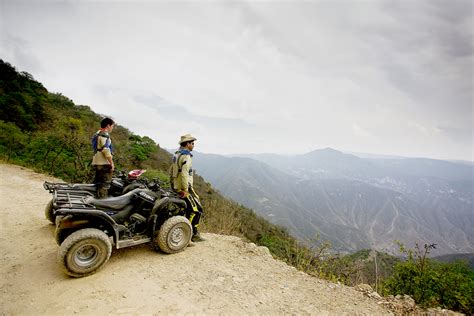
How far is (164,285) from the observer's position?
3996mm

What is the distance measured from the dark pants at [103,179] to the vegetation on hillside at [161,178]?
287 cm

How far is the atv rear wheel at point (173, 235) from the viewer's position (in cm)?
485

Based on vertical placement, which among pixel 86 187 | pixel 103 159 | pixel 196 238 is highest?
pixel 103 159

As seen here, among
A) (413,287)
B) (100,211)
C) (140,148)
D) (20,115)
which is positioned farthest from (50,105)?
(413,287)

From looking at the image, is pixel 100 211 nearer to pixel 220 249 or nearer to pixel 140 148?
pixel 220 249

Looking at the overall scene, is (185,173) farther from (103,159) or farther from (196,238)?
(103,159)

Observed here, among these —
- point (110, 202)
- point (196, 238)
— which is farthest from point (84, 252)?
point (196, 238)

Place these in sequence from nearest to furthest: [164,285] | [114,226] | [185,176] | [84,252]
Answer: [164,285]
[84,252]
[114,226]
[185,176]

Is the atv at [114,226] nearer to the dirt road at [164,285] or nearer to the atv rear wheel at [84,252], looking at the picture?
the atv rear wheel at [84,252]

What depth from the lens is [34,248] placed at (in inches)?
193

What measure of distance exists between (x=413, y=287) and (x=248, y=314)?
3.87 metres

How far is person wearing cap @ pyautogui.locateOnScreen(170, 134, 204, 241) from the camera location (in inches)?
210

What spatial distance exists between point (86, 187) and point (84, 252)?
1922 mm

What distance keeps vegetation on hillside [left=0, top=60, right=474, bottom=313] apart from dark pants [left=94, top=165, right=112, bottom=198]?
9.42 feet
